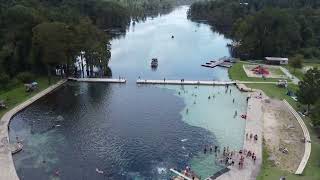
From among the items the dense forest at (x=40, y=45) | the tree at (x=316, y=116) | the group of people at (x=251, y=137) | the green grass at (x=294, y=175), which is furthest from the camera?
the dense forest at (x=40, y=45)

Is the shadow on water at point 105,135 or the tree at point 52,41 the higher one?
the tree at point 52,41

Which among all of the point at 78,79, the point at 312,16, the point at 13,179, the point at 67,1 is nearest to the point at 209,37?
the point at 312,16

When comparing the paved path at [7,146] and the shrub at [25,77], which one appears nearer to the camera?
the paved path at [7,146]

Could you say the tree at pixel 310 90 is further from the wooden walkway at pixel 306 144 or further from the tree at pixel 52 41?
the tree at pixel 52 41

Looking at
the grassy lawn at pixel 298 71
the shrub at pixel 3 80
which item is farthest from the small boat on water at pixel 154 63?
the shrub at pixel 3 80

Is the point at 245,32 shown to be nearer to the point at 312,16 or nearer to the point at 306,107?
the point at 312,16

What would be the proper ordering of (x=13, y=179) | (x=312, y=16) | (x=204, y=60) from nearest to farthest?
1. (x=13, y=179)
2. (x=204, y=60)
3. (x=312, y=16)

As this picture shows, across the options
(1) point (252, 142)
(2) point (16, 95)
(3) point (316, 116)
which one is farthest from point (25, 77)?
(3) point (316, 116)
